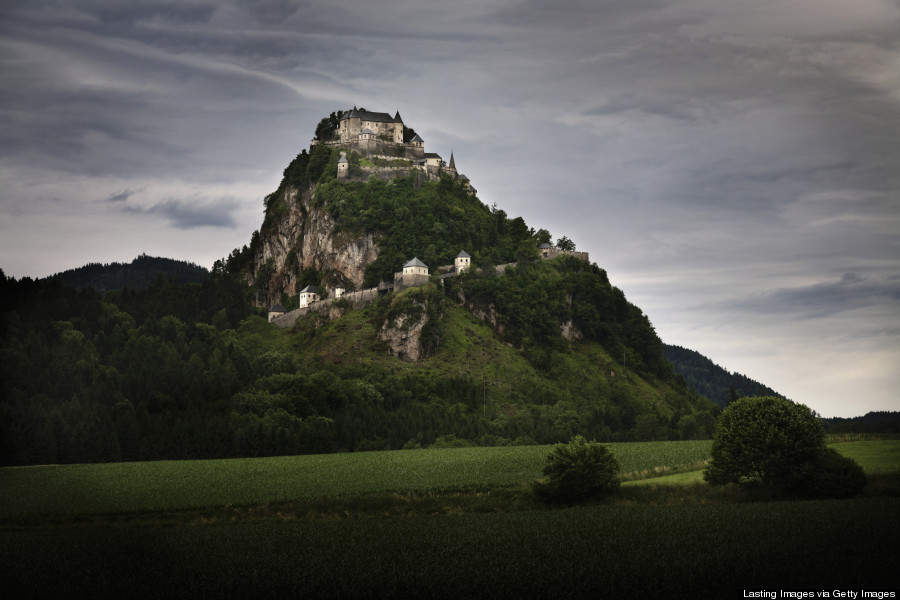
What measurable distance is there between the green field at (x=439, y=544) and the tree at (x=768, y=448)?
3.33m

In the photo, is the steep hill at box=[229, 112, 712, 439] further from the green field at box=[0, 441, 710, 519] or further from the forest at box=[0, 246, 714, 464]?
the green field at box=[0, 441, 710, 519]

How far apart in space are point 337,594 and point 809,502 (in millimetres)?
38295

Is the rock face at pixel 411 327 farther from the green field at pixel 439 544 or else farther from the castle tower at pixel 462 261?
the green field at pixel 439 544

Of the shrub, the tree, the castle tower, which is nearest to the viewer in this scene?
the tree

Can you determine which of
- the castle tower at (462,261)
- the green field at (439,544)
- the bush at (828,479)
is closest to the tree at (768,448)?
the bush at (828,479)

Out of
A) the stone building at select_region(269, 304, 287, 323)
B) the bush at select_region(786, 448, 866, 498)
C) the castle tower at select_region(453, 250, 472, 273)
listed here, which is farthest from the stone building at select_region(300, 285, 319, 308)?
the bush at select_region(786, 448, 866, 498)

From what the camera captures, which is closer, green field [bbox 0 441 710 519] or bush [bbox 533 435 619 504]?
bush [bbox 533 435 619 504]

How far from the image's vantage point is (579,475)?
232 ft

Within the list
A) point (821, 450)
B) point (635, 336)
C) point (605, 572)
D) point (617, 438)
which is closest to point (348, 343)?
point (617, 438)

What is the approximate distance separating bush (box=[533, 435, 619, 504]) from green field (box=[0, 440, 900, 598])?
1.94 meters

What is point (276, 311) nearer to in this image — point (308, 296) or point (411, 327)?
point (308, 296)

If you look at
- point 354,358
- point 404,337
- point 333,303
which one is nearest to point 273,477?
point 354,358

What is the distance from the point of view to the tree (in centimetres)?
6881

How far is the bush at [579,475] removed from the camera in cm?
7081
